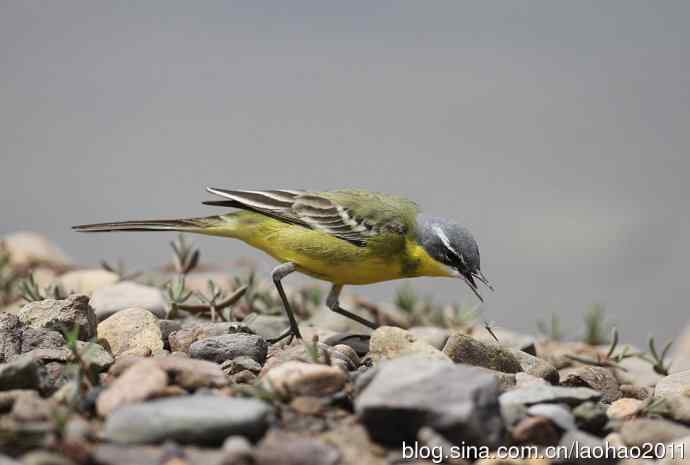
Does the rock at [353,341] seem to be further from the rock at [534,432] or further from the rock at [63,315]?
the rock at [534,432]

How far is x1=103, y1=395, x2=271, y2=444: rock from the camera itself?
4223mm

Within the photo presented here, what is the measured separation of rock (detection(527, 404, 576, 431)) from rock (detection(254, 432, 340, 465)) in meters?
1.44

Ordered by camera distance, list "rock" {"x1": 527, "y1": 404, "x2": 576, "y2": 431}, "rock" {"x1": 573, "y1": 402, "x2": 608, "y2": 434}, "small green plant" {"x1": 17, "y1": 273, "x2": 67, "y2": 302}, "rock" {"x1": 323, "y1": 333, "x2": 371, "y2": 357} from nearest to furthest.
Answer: "rock" {"x1": 527, "y1": 404, "x2": 576, "y2": 431}
"rock" {"x1": 573, "y1": 402, "x2": 608, "y2": 434}
"rock" {"x1": 323, "y1": 333, "x2": 371, "y2": 357}
"small green plant" {"x1": 17, "y1": 273, "x2": 67, "y2": 302}

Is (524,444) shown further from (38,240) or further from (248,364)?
(38,240)

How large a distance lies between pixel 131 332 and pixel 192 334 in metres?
0.53

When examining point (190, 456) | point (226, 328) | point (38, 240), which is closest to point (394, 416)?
point (190, 456)

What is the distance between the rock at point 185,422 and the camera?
4.22 meters

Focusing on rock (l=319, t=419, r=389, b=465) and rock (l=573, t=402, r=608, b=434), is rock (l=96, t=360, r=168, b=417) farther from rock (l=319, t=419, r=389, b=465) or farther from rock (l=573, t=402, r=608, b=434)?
rock (l=573, t=402, r=608, b=434)

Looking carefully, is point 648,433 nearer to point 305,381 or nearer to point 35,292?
point 305,381

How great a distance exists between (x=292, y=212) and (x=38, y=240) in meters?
8.26

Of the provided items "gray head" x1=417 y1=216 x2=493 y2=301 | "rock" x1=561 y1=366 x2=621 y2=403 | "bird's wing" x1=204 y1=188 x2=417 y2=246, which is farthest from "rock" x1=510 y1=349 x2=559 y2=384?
"bird's wing" x1=204 y1=188 x2=417 y2=246

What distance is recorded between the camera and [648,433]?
18.0ft

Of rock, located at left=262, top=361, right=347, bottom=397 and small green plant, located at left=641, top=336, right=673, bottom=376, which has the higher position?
rock, located at left=262, top=361, right=347, bottom=397

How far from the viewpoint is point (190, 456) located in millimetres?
4133
